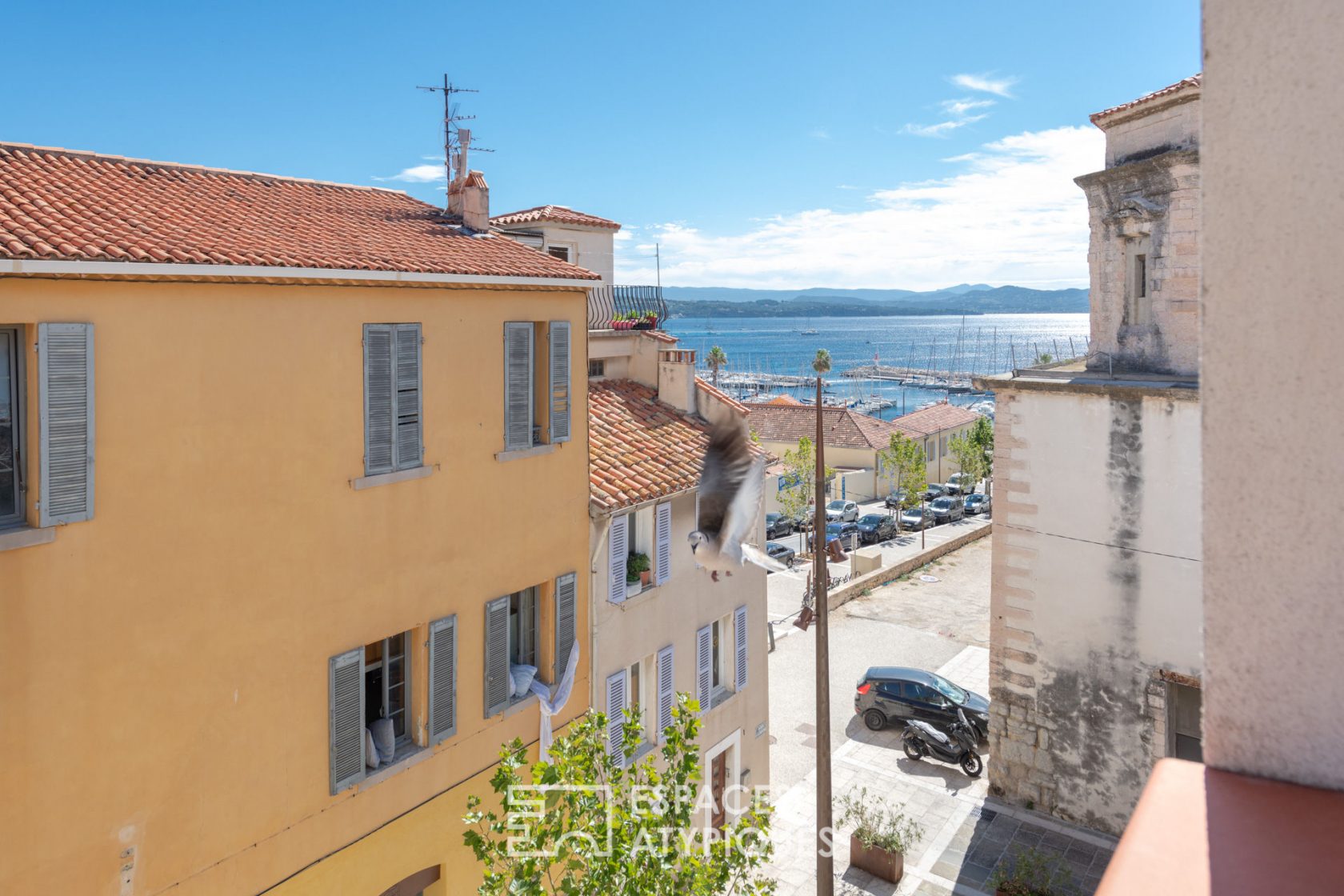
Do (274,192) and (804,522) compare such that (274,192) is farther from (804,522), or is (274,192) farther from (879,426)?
(879,426)

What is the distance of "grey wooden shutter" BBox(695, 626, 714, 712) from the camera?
16.3 meters

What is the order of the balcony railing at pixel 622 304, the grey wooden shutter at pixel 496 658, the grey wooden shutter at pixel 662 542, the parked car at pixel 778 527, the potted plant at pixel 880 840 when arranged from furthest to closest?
the parked car at pixel 778 527 → the balcony railing at pixel 622 304 → the potted plant at pixel 880 840 → the grey wooden shutter at pixel 662 542 → the grey wooden shutter at pixel 496 658

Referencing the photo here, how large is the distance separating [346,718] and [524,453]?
4.11 metres

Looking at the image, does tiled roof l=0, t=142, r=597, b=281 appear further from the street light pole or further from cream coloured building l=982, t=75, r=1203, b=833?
cream coloured building l=982, t=75, r=1203, b=833

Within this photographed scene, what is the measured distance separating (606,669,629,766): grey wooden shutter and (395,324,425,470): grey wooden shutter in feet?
16.7

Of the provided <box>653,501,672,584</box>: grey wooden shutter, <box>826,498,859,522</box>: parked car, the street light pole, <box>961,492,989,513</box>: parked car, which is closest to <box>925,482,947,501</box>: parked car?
<box>961,492,989,513</box>: parked car

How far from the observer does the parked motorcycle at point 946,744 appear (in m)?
21.9

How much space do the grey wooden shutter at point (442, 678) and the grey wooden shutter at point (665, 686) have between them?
14.3 ft

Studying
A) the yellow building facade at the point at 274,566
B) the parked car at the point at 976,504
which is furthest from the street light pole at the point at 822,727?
the parked car at the point at 976,504

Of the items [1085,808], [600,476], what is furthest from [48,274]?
[1085,808]

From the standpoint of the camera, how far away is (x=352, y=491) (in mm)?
10539

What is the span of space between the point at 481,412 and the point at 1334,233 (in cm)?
1073

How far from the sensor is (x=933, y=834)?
19.1 meters

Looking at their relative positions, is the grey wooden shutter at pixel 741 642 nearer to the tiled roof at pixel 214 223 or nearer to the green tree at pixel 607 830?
the tiled roof at pixel 214 223
